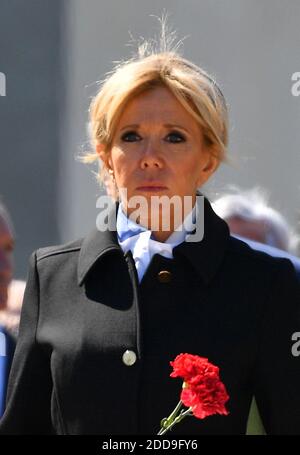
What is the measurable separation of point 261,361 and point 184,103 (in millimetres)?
491

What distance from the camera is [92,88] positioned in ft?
11.8

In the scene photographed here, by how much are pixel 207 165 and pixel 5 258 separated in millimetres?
907

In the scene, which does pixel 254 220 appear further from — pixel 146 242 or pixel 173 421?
pixel 173 421

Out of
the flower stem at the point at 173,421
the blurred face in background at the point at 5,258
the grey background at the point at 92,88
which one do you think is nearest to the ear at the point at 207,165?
the flower stem at the point at 173,421

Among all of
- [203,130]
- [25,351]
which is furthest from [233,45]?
[25,351]

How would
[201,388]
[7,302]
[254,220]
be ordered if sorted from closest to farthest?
[201,388], [7,302], [254,220]

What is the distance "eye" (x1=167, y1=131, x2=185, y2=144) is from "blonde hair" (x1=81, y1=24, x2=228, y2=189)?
0.04 metres

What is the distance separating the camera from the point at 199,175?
224cm

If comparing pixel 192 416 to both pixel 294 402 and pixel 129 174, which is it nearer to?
pixel 294 402

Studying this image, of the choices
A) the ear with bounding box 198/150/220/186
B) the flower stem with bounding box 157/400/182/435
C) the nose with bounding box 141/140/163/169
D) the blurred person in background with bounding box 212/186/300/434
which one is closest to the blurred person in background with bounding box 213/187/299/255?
the blurred person in background with bounding box 212/186/300/434

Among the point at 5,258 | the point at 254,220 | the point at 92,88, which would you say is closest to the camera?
the point at 5,258

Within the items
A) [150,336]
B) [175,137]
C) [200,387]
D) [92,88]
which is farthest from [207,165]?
[92,88]

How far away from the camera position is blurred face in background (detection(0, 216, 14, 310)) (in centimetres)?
295

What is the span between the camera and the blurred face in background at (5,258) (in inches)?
116
